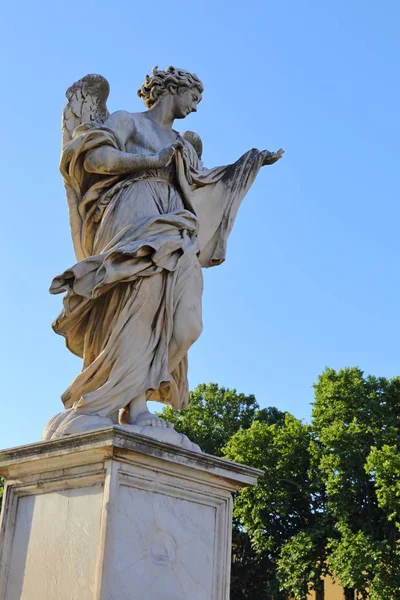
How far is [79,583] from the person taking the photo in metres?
4.59

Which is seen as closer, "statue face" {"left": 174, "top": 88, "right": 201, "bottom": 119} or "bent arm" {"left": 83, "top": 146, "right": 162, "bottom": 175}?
"bent arm" {"left": 83, "top": 146, "right": 162, "bottom": 175}

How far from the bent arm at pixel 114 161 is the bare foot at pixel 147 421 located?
66.4 inches

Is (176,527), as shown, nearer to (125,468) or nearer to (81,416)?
(125,468)

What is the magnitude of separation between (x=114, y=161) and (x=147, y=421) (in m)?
1.80

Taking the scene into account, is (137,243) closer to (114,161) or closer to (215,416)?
(114,161)

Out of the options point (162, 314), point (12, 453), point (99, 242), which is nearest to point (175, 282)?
point (162, 314)

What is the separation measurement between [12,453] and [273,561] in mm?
26836

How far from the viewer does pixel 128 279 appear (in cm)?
546

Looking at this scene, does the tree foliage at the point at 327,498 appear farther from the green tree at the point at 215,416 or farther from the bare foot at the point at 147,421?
the bare foot at the point at 147,421

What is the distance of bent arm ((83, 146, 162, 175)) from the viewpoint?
19.1ft

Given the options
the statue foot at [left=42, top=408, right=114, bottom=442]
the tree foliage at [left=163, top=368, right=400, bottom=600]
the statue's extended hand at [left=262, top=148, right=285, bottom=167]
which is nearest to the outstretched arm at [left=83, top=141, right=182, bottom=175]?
the statue's extended hand at [left=262, top=148, right=285, bottom=167]

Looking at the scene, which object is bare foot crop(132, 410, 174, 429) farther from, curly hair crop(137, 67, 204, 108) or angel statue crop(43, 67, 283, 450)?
curly hair crop(137, 67, 204, 108)

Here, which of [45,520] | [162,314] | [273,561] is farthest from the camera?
[273,561]

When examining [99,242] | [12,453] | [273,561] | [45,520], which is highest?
[273,561]
